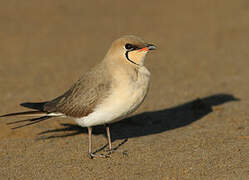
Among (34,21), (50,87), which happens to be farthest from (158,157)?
(34,21)

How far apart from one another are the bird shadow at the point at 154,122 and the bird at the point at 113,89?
104 centimetres

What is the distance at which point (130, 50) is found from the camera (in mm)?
6355

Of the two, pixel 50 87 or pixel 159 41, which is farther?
pixel 159 41

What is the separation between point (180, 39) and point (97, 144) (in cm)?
926

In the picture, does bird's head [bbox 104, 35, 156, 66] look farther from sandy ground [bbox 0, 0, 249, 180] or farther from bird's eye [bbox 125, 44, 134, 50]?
sandy ground [bbox 0, 0, 249, 180]

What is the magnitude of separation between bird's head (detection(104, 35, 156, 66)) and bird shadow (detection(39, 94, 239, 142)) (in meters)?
1.62

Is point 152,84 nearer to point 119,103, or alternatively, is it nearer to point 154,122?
point 154,122

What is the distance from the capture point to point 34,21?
16.6 metres

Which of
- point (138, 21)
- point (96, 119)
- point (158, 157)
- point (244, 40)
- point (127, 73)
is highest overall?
→ point (138, 21)

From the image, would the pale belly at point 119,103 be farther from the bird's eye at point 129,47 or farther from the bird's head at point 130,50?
the bird's eye at point 129,47

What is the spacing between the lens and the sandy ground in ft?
19.5

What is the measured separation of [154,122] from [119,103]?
7.76 feet

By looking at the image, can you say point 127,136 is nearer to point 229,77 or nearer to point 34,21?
point 229,77

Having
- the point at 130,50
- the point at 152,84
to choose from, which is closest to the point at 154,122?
the point at 130,50
